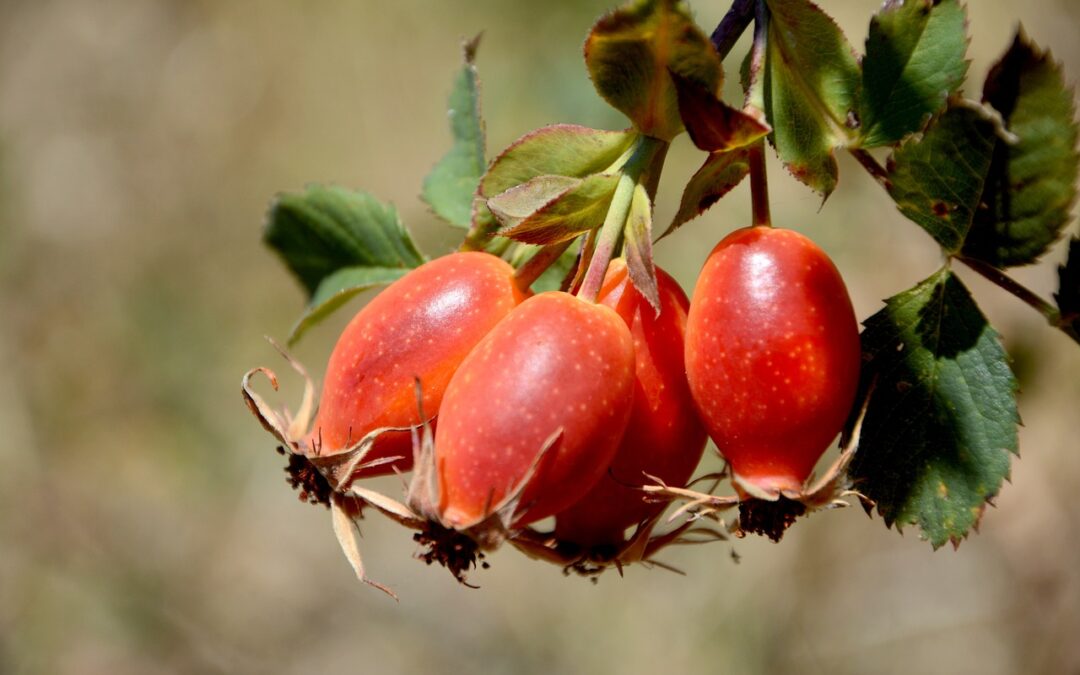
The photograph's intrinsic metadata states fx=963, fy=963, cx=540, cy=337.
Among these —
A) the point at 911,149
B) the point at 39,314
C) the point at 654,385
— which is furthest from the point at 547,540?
the point at 39,314

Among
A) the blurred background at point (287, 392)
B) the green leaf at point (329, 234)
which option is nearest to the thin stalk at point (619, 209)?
the green leaf at point (329, 234)

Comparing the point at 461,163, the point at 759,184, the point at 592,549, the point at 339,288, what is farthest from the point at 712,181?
the point at 339,288

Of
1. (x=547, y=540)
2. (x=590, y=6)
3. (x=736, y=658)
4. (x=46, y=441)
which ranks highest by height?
(x=547, y=540)

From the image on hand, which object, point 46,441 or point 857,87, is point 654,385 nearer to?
point 857,87

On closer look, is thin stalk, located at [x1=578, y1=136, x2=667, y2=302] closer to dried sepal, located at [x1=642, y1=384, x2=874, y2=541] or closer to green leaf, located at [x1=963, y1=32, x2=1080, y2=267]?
dried sepal, located at [x1=642, y1=384, x2=874, y2=541]

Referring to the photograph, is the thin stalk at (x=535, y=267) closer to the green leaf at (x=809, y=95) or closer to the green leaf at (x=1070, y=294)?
the green leaf at (x=809, y=95)

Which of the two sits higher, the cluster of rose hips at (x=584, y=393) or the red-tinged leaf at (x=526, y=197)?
the red-tinged leaf at (x=526, y=197)

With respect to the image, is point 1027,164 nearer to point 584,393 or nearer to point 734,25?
point 734,25
